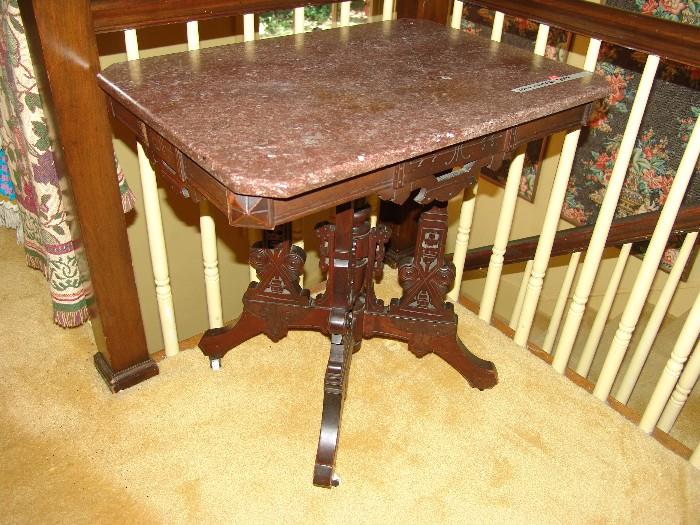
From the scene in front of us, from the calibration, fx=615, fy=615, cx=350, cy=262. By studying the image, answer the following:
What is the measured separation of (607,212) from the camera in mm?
1667

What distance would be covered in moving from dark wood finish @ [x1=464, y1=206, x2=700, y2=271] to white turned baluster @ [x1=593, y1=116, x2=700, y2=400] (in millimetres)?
207

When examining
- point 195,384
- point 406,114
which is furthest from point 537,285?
point 195,384

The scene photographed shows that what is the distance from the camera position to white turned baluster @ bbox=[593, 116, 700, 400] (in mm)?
1449

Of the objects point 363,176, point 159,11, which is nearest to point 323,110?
point 363,176

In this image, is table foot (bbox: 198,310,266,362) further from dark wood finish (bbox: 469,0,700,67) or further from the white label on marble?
dark wood finish (bbox: 469,0,700,67)

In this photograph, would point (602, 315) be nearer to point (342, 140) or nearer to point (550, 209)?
point (550, 209)

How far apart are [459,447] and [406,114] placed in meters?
0.91

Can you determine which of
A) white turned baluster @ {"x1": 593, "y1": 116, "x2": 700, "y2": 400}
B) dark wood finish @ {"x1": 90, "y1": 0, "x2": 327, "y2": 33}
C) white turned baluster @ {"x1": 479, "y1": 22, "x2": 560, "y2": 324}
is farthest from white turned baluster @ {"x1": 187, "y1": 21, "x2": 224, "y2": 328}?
white turned baluster @ {"x1": 593, "y1": 116, "x2": 700, "y2": 400}

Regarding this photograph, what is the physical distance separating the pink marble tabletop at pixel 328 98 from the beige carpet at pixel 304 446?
84 cm

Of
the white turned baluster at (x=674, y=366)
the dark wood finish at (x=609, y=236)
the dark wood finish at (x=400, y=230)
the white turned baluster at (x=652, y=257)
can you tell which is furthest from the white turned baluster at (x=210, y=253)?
the white turned baluster at (x=674, y=366)

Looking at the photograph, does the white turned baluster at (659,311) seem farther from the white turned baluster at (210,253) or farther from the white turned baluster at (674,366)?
the white turned baluster at (210,253)

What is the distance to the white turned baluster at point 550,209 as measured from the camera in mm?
1622

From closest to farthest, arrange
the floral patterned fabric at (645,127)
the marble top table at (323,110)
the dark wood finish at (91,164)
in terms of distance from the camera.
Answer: the marble top table at (323,110) → the dark wood finish at (91,164) → the floral patterned fabric at (645,127)

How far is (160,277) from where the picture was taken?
174 centimetres
